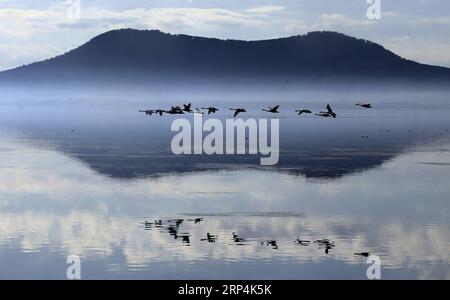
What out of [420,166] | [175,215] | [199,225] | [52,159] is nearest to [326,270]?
[199,225]

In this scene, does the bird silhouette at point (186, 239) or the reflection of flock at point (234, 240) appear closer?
the reflection of flock at point (234, 240)

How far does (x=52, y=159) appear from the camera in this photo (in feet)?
158

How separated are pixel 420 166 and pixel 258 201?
1526 centimetres

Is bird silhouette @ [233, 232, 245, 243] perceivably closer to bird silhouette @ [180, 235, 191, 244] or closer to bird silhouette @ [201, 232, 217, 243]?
bird silhouette @ [201, 232, 217, 243]

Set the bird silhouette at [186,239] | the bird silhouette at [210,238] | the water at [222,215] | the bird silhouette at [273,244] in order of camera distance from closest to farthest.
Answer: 1. the water at [222,215]
2. the bird silhouette at [273,244]
3. the bird silhouette at [186,239]
4. the bird silhouette at [210,238]

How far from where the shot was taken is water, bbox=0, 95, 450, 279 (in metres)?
22.7

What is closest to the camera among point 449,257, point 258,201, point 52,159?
point 449,257

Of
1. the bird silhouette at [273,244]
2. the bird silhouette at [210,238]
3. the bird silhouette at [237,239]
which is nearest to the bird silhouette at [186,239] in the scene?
the bird silhouette at [210,238]

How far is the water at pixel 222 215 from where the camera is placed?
74.5 feet

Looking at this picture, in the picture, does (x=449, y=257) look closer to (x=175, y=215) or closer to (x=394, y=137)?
(x=175, y=215)

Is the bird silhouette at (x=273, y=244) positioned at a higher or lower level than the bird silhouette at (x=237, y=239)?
lower

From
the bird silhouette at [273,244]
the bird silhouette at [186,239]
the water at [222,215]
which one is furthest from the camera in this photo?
the bird silhouette at [186,239]

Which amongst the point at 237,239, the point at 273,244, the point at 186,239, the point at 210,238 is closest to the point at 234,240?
the point at 237,239

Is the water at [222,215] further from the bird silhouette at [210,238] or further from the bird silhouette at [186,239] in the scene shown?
the bird silhouette at [210,238]
